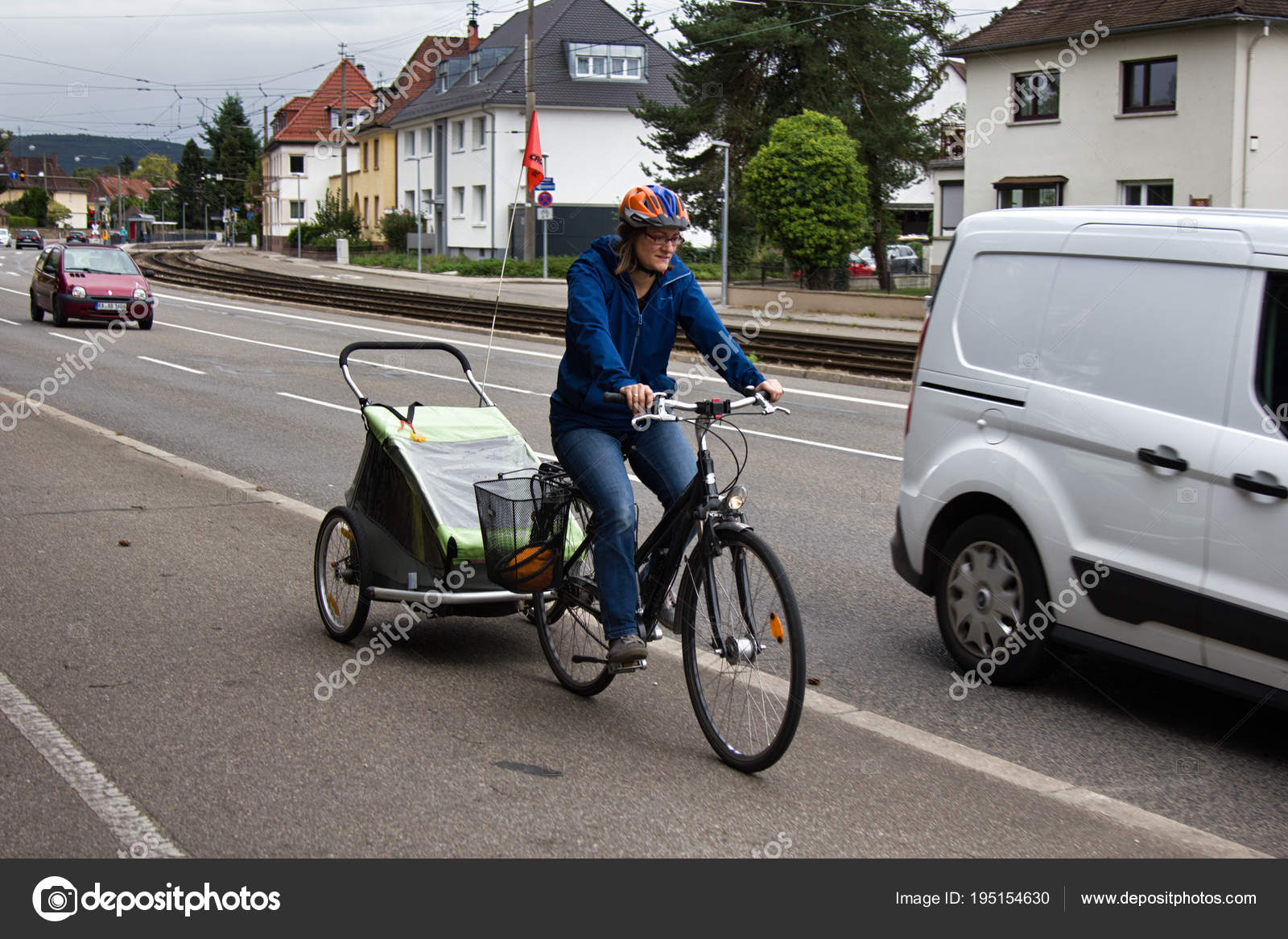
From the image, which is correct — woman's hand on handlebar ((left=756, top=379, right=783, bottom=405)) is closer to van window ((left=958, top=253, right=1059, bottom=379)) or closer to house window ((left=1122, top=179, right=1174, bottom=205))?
van window ((left=958, top=253, right=1059, bottom=379))

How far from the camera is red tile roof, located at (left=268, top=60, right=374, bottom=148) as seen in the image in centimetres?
9638

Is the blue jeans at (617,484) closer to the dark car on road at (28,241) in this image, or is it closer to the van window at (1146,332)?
the van window at (1146,332)

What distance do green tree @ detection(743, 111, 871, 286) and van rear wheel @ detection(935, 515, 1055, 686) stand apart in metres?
29.0

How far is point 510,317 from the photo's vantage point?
98.0 feet

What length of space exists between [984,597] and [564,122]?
191 ft

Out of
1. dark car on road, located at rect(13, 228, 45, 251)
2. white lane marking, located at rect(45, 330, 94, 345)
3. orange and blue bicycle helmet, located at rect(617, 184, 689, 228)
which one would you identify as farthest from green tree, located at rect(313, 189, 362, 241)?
orange and blue bicycle helmet, located at rect(617, 184, 689, 228)

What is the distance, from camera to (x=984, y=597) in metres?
5.70

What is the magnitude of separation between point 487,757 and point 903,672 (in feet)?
6.74

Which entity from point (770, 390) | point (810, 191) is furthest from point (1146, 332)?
point (810, 191)

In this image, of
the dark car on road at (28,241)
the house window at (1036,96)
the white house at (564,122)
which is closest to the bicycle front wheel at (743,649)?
the house window at (1036,96)

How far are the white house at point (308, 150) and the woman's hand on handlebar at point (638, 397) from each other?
92.6 metres
